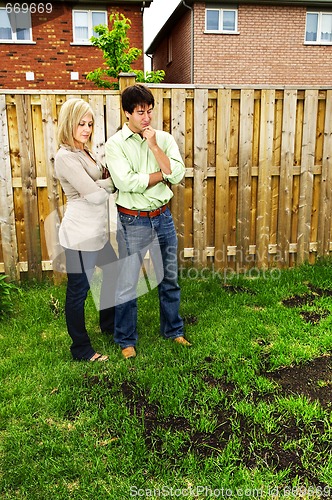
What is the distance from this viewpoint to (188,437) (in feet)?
8.56

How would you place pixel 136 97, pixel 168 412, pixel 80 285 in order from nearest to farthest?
pixel 168 412
pixel 136 97
pixel 80 285

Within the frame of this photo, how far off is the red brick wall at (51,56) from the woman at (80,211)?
16.1m

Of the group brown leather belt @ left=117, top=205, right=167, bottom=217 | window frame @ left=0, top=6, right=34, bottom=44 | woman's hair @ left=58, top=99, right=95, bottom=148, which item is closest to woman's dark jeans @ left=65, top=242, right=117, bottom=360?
brown leather belt @ left=117, top=205, right=167, bottom=217

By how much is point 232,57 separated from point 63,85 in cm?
675

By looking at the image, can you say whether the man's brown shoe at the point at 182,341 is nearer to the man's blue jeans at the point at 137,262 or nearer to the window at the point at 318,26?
the man's blue jeans at the point at 137,262

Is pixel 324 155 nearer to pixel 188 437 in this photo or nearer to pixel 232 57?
pixel 188 437

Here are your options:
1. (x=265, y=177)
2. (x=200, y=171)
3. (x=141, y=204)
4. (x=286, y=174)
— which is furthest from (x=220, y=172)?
(x=141, y=204)

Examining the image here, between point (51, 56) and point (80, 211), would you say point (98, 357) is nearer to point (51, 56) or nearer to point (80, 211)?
point (80, 211)

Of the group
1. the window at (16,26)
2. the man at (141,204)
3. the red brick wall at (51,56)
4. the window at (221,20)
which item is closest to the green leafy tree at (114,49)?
the red brick wall at (51,56)

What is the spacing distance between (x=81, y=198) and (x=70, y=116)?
55cm

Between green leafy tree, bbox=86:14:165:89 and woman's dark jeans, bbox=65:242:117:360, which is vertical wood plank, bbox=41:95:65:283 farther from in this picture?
green leafy tree, bbox=86:14:165:89

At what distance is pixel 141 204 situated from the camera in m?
3.55

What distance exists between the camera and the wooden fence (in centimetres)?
506

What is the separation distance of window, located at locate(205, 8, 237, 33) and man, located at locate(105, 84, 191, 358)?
17.6 m
